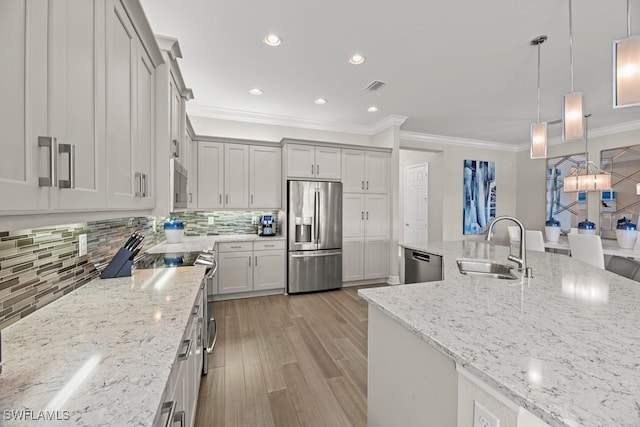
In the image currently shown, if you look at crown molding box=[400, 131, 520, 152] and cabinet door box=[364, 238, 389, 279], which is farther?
crown molding box=[400, 131, 520, 152]

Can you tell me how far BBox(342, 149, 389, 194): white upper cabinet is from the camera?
4.52 metres

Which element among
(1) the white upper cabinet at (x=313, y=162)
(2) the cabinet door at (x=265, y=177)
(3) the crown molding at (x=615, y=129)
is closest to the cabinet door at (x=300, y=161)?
(1) the white upper cabinet at (x=313, y=162)

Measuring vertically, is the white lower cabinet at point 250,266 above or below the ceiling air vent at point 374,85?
below

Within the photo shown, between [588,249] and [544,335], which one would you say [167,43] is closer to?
[544,335]

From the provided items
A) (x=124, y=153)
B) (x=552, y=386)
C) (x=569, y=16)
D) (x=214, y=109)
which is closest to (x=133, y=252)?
(x=124, y=153)

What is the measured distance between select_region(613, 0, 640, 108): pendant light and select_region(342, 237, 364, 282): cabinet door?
3.40 meters

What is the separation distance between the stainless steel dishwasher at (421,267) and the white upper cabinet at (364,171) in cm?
156

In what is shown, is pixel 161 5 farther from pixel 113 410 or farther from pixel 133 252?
pixel 113 410

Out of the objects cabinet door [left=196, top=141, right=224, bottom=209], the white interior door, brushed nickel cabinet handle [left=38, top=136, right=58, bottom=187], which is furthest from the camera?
the white interior door

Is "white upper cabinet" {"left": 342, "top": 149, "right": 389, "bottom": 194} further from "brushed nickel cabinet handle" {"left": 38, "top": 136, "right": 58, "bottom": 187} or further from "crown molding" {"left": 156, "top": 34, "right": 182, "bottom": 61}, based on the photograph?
"brushed nickel cabinet handle" {"left": 38, "top": 136, "right": 58, "bottom": 187}

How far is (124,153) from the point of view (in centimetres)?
132

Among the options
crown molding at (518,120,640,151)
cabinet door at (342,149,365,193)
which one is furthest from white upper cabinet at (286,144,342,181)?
crown molding at (518,120,640,151)

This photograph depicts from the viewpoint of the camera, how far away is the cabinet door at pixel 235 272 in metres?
3.86

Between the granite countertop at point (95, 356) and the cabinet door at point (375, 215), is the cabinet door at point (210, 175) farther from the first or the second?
the granite countertop at point (95, 356)
